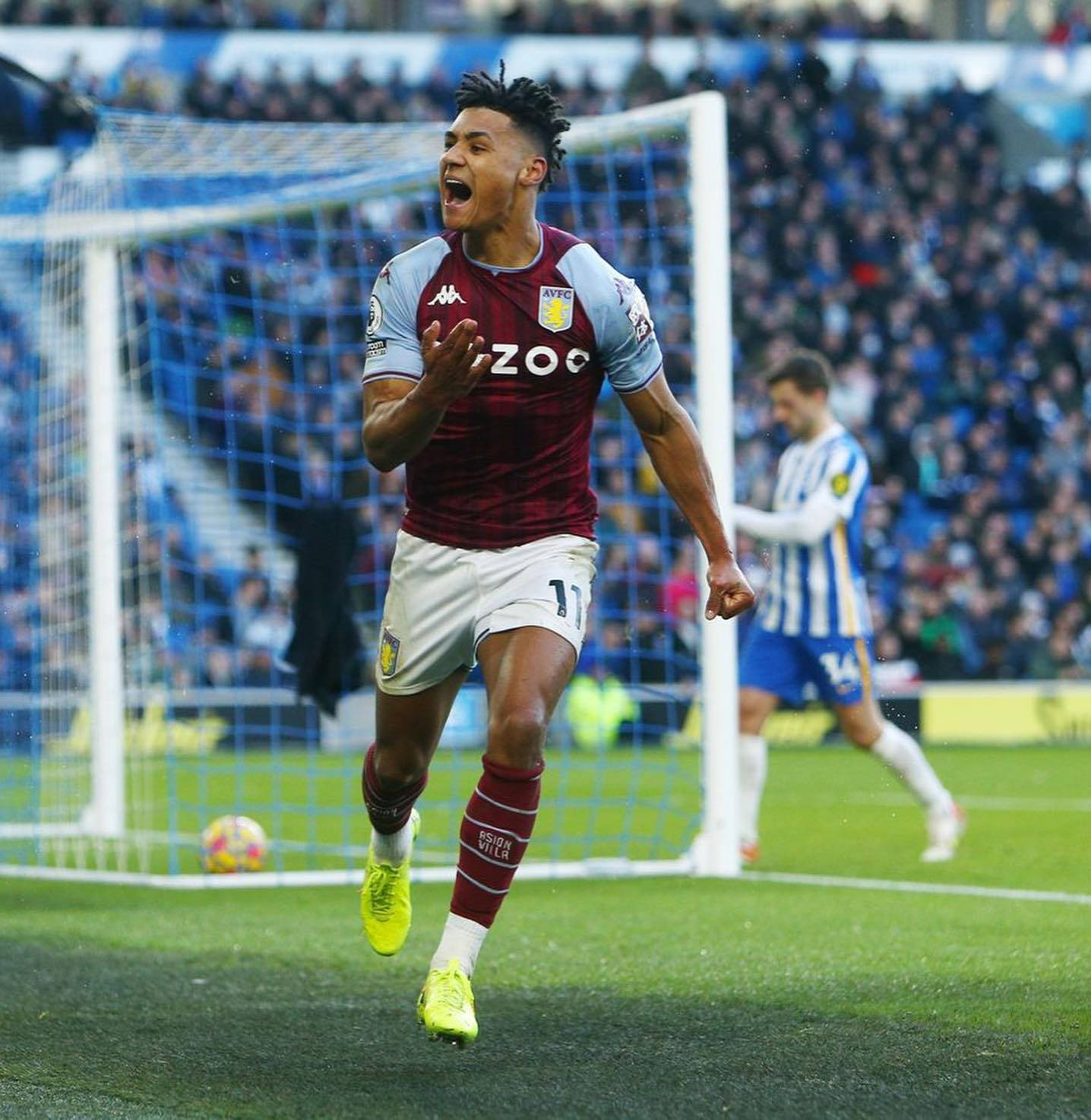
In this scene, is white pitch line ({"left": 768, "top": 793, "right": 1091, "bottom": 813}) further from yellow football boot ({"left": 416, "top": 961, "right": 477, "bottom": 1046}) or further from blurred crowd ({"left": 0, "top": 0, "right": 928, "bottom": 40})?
blurred crowd ({"left": 0, "top": 0, "right": 928, "bottom": 40})

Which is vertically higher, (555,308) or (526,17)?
(526,17)

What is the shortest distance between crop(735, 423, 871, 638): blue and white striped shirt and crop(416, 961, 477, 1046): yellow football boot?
15.3 ft

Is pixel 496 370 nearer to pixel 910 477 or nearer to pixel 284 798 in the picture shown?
pixel 284 798

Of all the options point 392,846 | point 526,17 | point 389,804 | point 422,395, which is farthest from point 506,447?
point 526,17

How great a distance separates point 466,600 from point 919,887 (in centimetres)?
364

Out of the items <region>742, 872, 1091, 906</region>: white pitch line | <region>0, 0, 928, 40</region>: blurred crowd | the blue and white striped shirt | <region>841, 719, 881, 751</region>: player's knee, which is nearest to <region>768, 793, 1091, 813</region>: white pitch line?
<region>841, 719, 881, 751</region>: player's knee

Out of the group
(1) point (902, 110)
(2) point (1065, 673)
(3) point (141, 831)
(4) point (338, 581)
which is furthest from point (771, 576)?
(1) point (902, 110)

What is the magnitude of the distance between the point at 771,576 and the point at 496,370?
4.47 metres

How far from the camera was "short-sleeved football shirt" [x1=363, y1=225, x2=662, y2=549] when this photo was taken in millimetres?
4906

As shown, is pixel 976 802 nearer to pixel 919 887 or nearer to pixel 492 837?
pixel 919 887

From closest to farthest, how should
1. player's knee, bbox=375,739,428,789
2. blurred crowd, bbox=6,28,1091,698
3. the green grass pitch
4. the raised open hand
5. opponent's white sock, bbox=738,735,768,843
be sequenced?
the green grass pitch → the raised open hand → player's knee, bbox=375,739,428,789 → opponent's white sock, bbox=738,735,768,843 → blurred crowd, bbox=6,28,1091,698

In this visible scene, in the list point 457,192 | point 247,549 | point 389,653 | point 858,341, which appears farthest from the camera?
point 858,341

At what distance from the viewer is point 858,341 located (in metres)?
24.2

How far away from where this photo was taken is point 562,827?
1087 cm
